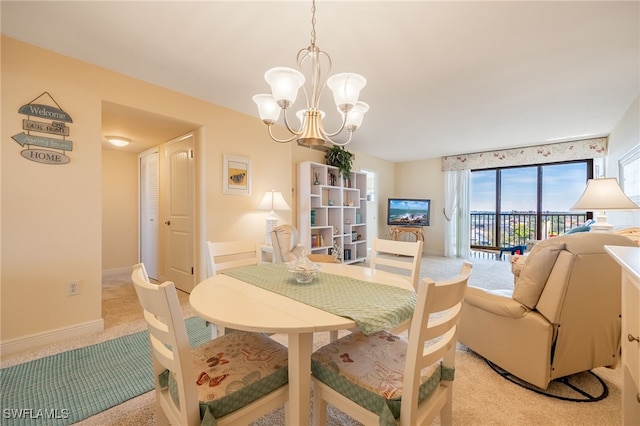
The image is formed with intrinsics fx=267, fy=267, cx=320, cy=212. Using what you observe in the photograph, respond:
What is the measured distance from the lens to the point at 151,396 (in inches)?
60.4

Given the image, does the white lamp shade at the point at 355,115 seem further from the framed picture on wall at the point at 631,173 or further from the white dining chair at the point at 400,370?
the framed picture on wall at the point at 631,173

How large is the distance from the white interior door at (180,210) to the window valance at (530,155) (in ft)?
17.7

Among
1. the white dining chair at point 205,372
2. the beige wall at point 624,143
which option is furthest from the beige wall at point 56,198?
the beige wall at point 624,143

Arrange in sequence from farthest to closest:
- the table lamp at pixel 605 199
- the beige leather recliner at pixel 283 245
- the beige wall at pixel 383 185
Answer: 1. the beige wall at pixel 383 185
2. the beige leather recliner at pixel 283 245
3. the table lamp at pixel 605 199

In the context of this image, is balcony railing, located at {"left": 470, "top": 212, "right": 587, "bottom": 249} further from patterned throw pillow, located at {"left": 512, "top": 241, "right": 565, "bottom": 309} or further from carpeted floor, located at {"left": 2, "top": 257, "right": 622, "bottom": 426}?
patterned throw pillow, located at {"left": 512, "top": 241, "right": 565, "bottom": 309}

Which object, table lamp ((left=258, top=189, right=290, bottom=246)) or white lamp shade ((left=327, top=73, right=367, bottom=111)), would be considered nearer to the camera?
white lamp shade ((left=327, top=73, right=367, bottom=111))

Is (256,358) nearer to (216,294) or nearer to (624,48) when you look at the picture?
(216,294)

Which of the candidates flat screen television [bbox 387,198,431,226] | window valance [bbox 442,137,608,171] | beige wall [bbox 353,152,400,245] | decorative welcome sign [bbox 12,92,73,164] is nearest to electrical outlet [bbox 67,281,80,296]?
decorative welcome sign [bbox 12,92,73,164]

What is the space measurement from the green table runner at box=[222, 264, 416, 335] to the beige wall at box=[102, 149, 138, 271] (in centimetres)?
383

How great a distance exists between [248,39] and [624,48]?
292 cm

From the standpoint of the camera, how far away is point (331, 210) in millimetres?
5027

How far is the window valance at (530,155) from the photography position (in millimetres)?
4664

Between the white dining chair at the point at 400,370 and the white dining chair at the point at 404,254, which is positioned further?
the white dining chair at the point at 404,254

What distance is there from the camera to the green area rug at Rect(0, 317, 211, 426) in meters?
1.40
